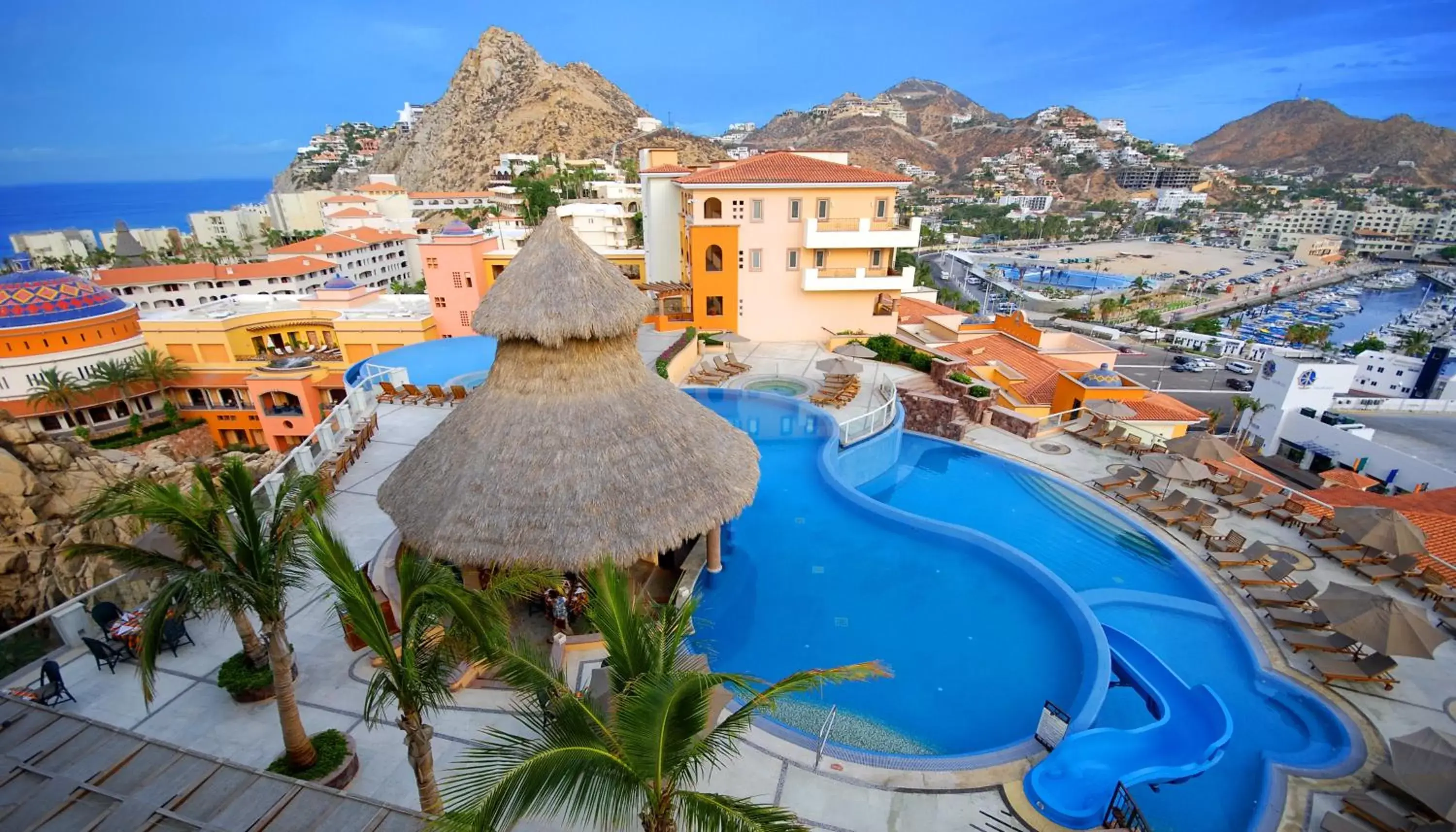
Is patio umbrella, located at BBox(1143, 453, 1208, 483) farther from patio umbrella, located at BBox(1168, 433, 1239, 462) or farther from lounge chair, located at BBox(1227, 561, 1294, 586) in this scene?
lounge chair, located at BBox(1227, 561, 1294, 586)

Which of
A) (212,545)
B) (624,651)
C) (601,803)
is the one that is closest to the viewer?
(601,803)

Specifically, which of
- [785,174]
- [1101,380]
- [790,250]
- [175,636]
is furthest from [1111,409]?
[175,636]

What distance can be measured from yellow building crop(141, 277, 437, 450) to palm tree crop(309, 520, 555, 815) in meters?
30.1

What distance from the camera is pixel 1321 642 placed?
33.7 ft

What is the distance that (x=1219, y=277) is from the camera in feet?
306

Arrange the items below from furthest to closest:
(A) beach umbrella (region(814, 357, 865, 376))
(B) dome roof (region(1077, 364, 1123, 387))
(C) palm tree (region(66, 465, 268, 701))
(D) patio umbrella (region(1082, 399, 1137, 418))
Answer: (A) beach umbrella (region(814, 357, 865, 376)) < (B) dome roof (region(1077, 364, 1123, 387)) < (D) patio umbrella (region(1082, 399, 1137, 418)) < (C) palm tree (region(66, 465, 268, 701))

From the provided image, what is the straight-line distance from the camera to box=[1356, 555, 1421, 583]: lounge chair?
12242 millimetres

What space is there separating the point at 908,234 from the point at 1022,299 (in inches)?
2372

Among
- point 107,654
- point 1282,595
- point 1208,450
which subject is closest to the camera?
point 107,654

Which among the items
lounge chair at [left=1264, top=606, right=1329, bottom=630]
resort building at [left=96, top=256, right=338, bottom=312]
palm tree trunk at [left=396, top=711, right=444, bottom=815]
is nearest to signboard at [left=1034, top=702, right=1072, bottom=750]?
lounge chair at [left=1264, top=606, right=1329, bottom=630]

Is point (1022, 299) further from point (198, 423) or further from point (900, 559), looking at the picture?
point (198, 423)

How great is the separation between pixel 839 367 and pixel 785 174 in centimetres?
967

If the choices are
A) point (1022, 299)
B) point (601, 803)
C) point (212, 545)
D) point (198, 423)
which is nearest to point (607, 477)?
point (212, 545)

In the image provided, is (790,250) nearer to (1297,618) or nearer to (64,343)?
(1297,618)
